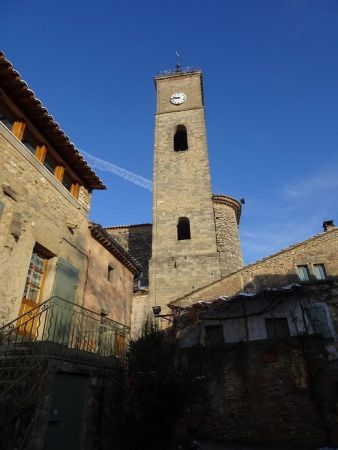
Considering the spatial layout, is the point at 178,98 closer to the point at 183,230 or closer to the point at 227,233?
the point at 183,230

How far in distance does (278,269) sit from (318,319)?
2.68m

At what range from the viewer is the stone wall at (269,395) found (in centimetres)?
904

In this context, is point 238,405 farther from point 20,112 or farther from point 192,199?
point 192,199

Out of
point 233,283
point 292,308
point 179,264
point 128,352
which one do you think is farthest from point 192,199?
point 128,352

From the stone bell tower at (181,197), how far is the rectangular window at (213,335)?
138 inches

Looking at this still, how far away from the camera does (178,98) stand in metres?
23.4

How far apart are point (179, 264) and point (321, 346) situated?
8.34m

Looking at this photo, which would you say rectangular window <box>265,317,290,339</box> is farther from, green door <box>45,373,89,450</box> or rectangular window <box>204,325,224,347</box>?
green door <box>45,373,89,450</box>

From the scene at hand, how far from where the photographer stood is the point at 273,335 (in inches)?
477

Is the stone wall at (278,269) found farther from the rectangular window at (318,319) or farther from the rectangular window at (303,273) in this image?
the rectangular window at (318,319)

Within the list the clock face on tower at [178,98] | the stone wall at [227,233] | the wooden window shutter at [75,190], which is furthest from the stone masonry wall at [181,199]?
the wooden window shutter at [75,190]

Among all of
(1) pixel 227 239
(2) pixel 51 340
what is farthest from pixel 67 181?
(1) pixel 227 239

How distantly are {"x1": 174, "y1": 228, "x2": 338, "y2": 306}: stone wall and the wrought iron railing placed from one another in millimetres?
5618

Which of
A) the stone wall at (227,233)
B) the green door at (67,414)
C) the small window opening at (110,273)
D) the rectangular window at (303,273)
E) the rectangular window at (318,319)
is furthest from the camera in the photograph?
the stone wall at (227,233)
